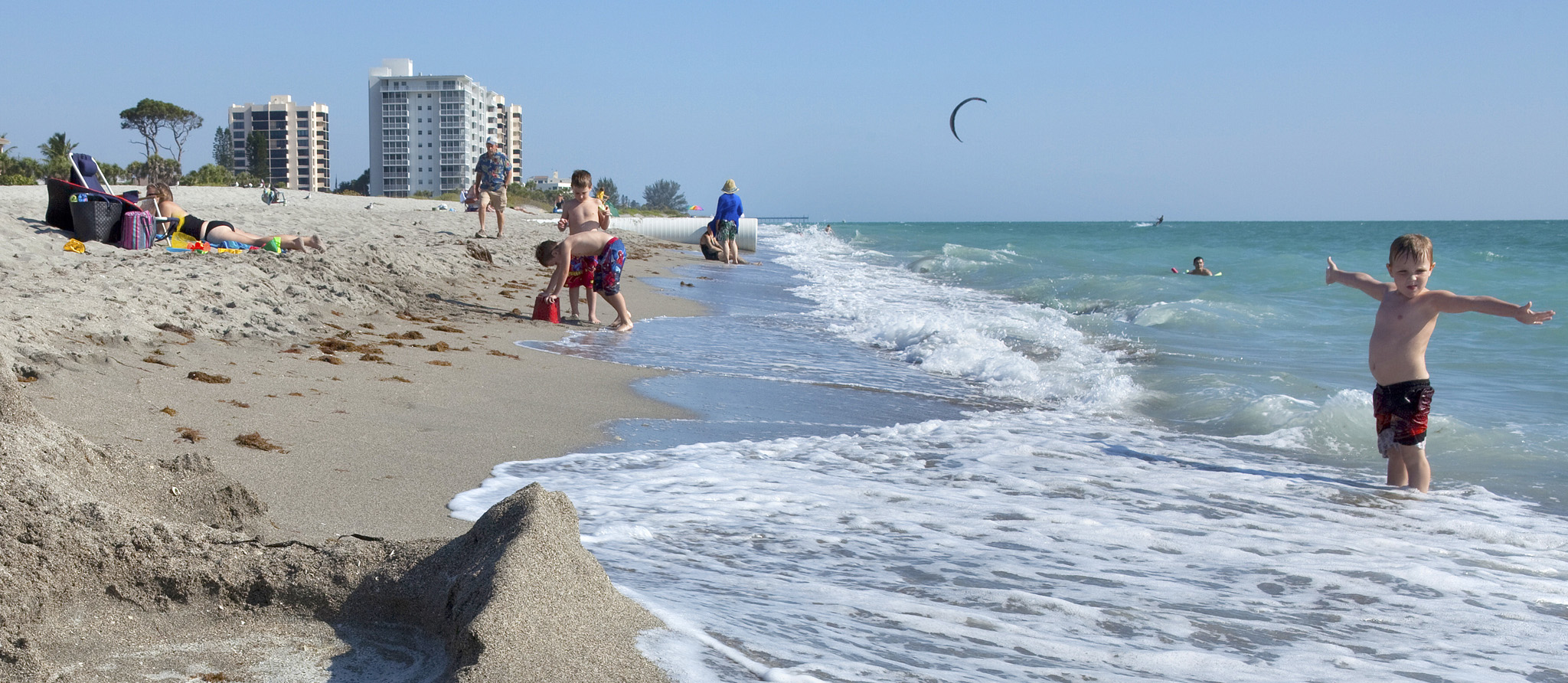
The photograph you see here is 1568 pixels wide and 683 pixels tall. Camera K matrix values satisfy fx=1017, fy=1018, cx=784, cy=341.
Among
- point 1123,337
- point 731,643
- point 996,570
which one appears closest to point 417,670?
point 731,643

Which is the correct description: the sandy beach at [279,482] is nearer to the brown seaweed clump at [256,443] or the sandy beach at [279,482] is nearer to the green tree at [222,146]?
the brown seaweed clump at [256,443]

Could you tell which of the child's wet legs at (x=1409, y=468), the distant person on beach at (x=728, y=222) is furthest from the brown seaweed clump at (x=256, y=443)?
the distant person on beach at (x=728, y=222)

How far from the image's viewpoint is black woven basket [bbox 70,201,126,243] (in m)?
9.71

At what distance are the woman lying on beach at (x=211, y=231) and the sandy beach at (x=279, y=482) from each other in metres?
1.51

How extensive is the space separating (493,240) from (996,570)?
13425 mm

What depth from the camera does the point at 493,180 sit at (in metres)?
15.2

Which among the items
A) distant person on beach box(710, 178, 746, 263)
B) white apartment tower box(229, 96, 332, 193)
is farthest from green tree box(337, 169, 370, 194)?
distant person on beach box(710, 178, 746, 263)

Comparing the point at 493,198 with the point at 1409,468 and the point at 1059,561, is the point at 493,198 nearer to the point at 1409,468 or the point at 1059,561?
the point at 1409,468

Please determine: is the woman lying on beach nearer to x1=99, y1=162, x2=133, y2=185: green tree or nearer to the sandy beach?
the sandy beach

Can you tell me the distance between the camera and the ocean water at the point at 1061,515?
2393 millimetres

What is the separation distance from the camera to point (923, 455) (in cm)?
451

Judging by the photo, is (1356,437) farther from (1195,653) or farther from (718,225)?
(718,225)

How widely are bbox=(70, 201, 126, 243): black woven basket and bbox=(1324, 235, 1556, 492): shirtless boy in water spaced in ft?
34.6

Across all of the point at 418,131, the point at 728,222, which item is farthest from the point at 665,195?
the point at 728,222
